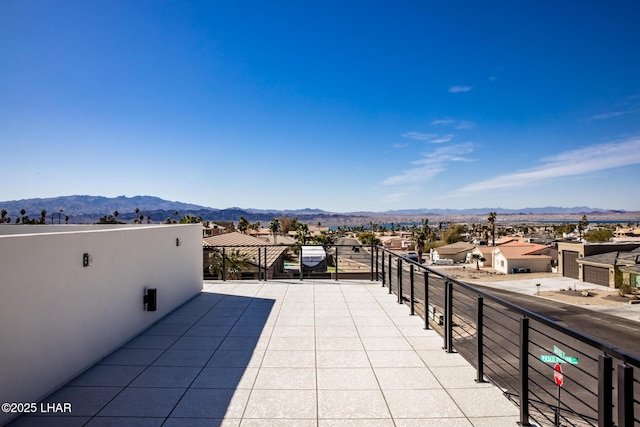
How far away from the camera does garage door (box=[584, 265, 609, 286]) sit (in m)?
33.8

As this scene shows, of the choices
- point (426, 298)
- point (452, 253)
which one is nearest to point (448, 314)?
point (426, 298)

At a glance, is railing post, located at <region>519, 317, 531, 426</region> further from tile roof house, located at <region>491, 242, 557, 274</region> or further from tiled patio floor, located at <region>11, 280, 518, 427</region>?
tile roof house, located at <region>491, 242, 557, 274</region>

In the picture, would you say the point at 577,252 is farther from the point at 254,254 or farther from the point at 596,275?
the point at 254,254

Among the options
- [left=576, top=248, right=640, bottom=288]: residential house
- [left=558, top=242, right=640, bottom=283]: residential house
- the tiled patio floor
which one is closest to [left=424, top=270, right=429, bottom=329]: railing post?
the tiled patio floor

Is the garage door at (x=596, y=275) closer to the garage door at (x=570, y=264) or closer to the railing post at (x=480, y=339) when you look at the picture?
the garage door at (x=570, y=264)

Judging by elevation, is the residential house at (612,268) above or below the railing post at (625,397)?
below

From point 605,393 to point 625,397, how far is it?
4.8 inches

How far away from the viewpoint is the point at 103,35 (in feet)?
30.0

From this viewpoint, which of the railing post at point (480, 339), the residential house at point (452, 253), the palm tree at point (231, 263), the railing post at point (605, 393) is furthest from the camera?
the residential house at point (452, 253)

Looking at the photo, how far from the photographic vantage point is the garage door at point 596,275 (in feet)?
111

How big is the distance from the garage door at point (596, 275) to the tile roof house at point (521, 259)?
9.15 metres

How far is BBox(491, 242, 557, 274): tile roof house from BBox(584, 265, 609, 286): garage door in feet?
30.0

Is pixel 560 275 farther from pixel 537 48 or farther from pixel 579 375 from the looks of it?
pixel 537 48

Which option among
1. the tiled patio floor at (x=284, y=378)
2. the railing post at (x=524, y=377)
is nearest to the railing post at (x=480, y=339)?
the tiled patio floor at (x=284, y=378)
